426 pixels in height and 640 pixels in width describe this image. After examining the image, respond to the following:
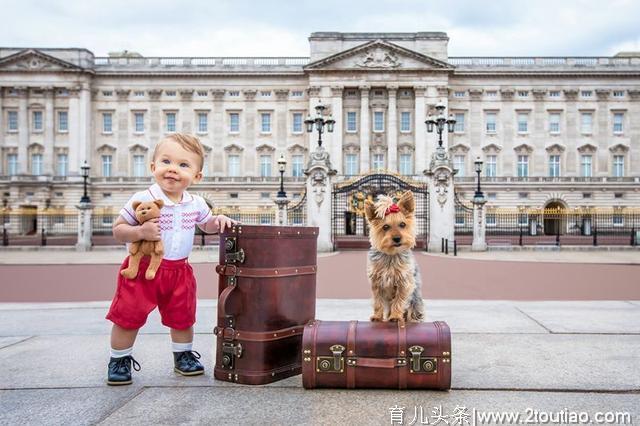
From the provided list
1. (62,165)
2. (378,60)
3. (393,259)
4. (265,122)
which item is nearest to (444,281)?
(393,259)

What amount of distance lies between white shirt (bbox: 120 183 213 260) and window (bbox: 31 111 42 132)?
55848mm

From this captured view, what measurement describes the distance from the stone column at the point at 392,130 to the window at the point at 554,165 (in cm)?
1485

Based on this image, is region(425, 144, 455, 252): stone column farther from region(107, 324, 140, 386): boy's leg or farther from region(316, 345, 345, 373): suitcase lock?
region(107, 324, 140, 386): boy's leg

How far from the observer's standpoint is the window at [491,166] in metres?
52.3

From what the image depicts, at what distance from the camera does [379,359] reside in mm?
4207

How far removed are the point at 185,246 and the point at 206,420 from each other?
1507 millimetres

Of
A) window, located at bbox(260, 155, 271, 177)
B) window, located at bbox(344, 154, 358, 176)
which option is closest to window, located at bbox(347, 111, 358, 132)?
window, located at bbox(344, 154, 358, 176)

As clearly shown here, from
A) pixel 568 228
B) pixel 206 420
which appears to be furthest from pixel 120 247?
pixel 568 228

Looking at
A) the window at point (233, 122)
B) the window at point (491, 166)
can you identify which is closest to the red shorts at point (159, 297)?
the window at point (233, 122)

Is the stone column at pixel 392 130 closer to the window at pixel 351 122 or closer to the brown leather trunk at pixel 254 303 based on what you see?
the window at pixel 351 122

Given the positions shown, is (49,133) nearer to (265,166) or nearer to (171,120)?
(171,120)

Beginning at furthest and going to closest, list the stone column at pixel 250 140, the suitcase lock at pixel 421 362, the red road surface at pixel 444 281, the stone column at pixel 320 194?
the stone column at pixel 250 140
the stone column at pixel 320 194
the red road surface at pixel 444 281
the suitcase lock at pixel 421 362

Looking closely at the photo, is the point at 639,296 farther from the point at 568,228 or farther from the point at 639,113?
the point at 639,113

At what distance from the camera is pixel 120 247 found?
26.8 metres
